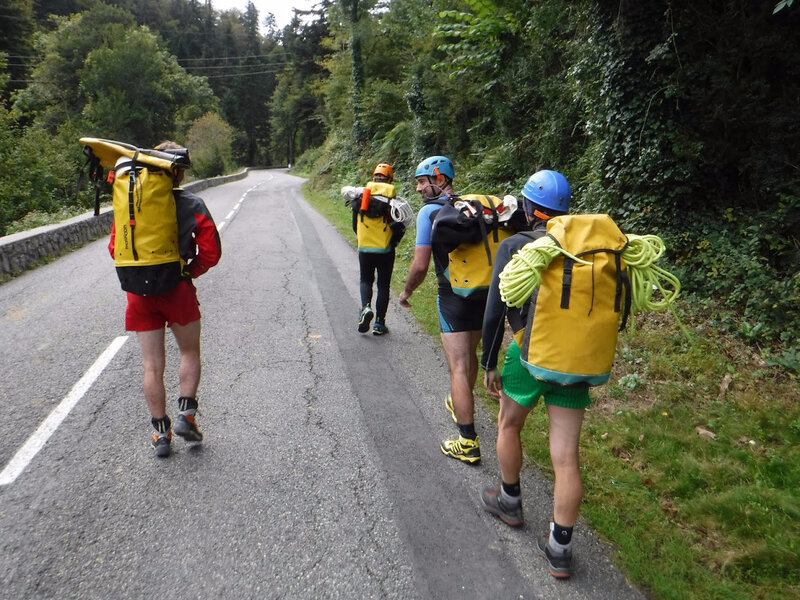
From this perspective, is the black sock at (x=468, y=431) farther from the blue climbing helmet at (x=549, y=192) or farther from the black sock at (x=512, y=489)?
the blue climbing helmet at (x=549, y=192)

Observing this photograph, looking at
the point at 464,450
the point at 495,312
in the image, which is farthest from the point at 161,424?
the point at 495,312

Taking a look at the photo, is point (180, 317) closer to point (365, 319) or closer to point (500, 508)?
point (500, 508)

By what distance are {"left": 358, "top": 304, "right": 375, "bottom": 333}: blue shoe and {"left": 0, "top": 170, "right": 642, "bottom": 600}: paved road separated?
0.45ft

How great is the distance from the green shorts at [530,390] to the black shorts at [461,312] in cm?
78

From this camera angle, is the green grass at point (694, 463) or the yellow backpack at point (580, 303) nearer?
the yellow backpack at point (580, 303)

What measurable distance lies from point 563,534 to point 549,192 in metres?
1.75

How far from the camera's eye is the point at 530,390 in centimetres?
256

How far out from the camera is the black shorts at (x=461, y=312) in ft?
11.3

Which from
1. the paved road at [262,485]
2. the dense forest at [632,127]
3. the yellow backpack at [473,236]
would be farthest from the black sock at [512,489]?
the dense forest at [632,127]

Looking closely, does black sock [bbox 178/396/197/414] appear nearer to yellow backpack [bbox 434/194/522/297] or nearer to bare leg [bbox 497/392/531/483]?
yellow backpack [bbox 434/194/522/297]

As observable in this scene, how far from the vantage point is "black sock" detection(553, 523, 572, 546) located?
251cm

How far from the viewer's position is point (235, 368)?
4926 mm

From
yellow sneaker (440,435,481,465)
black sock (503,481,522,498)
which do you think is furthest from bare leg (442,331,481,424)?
black sock (503,481,522,498)

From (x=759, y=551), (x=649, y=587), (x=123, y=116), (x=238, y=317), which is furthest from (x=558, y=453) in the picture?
(x=123, y=116)
